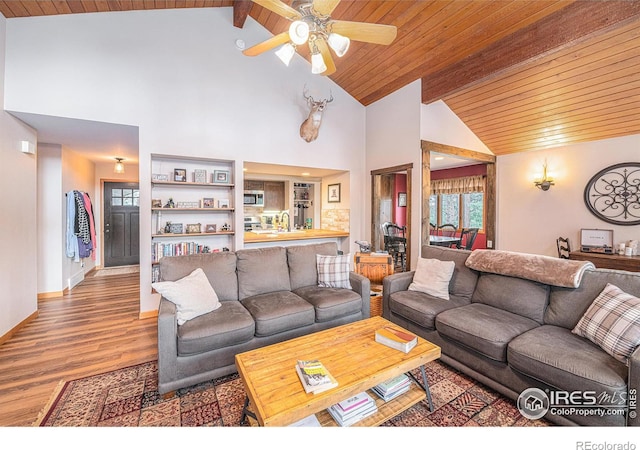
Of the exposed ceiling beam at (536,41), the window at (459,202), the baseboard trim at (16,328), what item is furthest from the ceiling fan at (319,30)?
the window at (459,202)

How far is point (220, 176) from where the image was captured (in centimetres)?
404

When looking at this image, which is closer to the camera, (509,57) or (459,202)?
(509,57)

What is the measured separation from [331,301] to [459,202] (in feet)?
18.3

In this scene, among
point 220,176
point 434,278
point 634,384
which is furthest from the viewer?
point 220,176

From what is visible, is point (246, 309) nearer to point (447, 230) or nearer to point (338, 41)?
point (338, 41)

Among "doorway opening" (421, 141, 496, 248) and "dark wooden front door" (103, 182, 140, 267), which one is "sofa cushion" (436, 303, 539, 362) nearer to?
"doorway opening" (421, 141, 496, 248)

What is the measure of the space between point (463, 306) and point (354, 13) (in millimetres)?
3511

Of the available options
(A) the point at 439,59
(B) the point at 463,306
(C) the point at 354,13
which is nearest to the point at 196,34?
(C) the point at 354,13

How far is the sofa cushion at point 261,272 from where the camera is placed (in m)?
2.76

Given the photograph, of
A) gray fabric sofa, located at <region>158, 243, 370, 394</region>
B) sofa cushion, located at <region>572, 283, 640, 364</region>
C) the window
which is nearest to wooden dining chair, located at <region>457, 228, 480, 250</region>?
the window

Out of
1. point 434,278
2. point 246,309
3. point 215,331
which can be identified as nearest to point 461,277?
point 434,278

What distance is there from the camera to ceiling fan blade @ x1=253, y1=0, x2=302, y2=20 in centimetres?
183

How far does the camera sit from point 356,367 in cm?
157

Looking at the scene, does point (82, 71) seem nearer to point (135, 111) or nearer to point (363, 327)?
point (135, 111)
